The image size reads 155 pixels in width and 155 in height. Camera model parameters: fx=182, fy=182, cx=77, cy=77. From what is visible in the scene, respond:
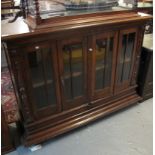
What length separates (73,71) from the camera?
1513 millimetres

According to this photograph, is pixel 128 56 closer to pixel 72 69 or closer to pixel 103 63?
pixel 103 63

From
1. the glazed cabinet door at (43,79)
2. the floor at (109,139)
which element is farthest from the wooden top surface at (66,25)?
the floor at (109,139)

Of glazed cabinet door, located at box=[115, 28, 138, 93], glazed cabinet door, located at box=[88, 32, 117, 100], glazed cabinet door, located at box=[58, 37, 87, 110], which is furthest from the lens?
glazed cabinet door, located at box=[115, 28, 138, 93]

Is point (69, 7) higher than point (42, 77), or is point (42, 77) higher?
point (69, 7)

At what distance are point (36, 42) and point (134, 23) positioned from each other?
87 centimetres

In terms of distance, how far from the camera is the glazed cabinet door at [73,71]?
1.38m

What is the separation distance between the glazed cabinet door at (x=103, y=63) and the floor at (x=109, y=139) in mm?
296

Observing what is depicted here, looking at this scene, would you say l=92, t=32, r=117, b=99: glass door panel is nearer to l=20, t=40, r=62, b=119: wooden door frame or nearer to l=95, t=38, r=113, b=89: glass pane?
l=95, t=38, r=113, b=89: glass pane

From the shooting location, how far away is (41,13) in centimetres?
129

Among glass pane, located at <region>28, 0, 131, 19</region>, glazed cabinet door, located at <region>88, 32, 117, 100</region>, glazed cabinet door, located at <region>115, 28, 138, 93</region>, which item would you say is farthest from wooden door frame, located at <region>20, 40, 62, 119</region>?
glazed cabinet door, located at <region>115, 28, 138, 93</region>

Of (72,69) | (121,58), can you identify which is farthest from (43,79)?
(121,58)

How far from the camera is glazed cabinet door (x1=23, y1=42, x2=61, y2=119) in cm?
128

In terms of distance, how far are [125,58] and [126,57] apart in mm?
15

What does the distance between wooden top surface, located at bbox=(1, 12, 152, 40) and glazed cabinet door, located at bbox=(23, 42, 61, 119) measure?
4.1 inches
